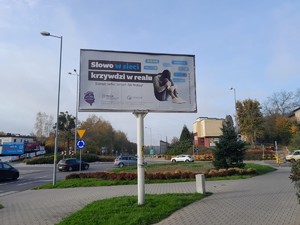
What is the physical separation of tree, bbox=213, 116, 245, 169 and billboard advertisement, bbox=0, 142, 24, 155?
216 feet

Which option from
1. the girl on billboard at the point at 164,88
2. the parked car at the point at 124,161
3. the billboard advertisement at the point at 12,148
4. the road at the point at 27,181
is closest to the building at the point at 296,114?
the parked car at the point at 124,161

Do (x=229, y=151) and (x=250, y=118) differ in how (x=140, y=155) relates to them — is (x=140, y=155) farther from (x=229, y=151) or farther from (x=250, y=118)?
(x=250, y=118)

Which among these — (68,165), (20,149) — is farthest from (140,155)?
(20,149)

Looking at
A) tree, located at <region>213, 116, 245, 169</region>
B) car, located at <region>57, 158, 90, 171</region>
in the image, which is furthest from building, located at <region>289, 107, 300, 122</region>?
tree, located at <region>213, 116, 245, 169</region>

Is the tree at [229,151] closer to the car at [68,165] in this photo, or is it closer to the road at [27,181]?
the road at [27,181]

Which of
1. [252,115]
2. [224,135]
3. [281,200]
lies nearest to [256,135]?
[252,115]

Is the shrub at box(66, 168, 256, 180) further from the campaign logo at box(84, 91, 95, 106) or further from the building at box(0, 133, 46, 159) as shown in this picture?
the building at box(0, 133, 46, 159)

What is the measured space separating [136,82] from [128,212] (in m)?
4.61

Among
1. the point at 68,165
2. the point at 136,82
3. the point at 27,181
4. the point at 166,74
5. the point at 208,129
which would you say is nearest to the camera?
the point at 136,82

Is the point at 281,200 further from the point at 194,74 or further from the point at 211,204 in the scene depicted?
the point at 194,74

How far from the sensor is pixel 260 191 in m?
12.8

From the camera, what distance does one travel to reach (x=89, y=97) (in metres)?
10.7

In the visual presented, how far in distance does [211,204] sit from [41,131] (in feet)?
341

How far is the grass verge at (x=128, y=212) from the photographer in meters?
7.75
